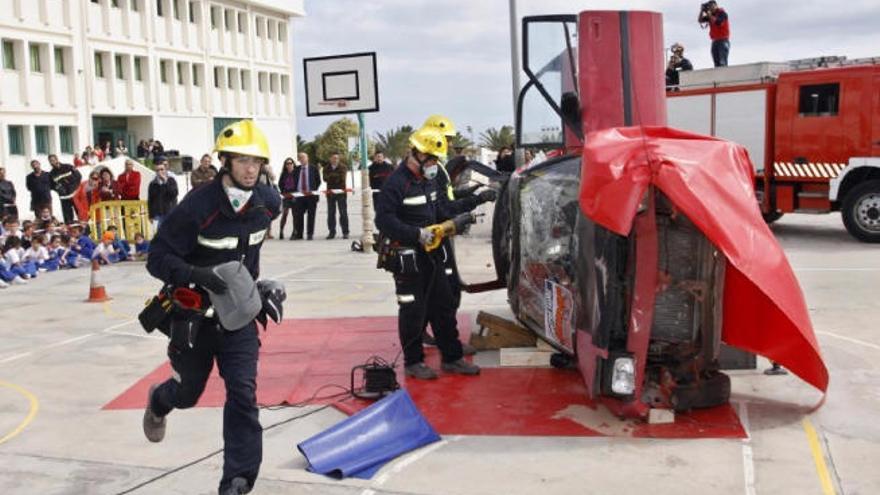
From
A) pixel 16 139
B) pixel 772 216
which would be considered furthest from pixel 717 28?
pixel 16 139

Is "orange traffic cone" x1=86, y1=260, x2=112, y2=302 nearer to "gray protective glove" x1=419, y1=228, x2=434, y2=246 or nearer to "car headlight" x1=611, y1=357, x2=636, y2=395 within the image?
"gray protective glove" x1=419, y1=228, x2=434, y2=246

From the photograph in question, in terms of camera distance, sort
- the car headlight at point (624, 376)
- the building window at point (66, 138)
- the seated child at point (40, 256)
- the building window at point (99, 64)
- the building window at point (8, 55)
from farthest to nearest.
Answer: the building window at point (99, 64), the building window at point (66, 138), the building window at point (8, 55), the seated child at point (40, 256), the car headlight at point (624, 376)

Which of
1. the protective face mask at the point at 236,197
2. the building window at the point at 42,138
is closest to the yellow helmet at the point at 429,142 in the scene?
the protective face mask at the point at 236,197

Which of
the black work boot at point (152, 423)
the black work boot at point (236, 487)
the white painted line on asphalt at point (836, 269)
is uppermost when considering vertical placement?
the black work boot at point (152, 423)

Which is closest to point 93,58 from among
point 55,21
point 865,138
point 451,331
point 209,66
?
point 55,21

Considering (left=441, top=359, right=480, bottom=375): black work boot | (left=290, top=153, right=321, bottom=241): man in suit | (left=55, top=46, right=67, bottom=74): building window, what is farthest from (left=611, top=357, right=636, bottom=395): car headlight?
(left=55, top=46, right=67, bottom=74): building window

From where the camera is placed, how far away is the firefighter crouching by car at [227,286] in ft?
14.8

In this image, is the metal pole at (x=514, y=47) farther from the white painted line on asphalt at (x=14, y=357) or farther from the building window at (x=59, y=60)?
the building window at (x=59, y=60)

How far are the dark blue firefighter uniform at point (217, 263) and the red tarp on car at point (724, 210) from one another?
1902 mm

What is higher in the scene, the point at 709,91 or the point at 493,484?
the point at 709,91

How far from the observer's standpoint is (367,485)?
16.0 ft

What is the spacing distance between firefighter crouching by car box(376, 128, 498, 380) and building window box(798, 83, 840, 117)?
1017cm

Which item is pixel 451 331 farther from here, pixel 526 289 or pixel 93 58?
pixel 93 58

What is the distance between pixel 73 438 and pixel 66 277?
28.0 feet
